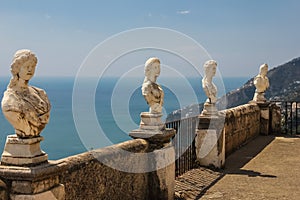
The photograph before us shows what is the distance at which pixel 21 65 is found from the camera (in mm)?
3820

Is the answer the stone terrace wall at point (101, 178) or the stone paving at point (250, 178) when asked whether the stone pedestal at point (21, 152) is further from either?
the stone paving at point (250, 178)

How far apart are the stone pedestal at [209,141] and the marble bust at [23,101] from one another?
5951 millimetres

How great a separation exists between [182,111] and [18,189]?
5.53m

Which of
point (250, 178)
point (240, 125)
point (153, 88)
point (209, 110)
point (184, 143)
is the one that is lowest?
point (250, 178)

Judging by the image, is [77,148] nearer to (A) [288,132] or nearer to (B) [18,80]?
(A) [288,132]

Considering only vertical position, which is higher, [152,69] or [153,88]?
[152,69]

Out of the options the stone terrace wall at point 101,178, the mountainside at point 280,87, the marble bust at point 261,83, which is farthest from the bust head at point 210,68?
the mountainside at point 280,87

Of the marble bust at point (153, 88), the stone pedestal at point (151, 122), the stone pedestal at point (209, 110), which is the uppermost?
the marble bust at point (153, 88)

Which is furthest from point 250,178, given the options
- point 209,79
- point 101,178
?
point 101,178

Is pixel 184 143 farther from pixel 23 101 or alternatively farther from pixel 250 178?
pixel 23 101

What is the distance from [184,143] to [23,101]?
549cm

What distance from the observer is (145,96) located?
673cm

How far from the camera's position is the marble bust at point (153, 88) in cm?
670

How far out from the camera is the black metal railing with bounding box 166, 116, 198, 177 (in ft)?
27.9
